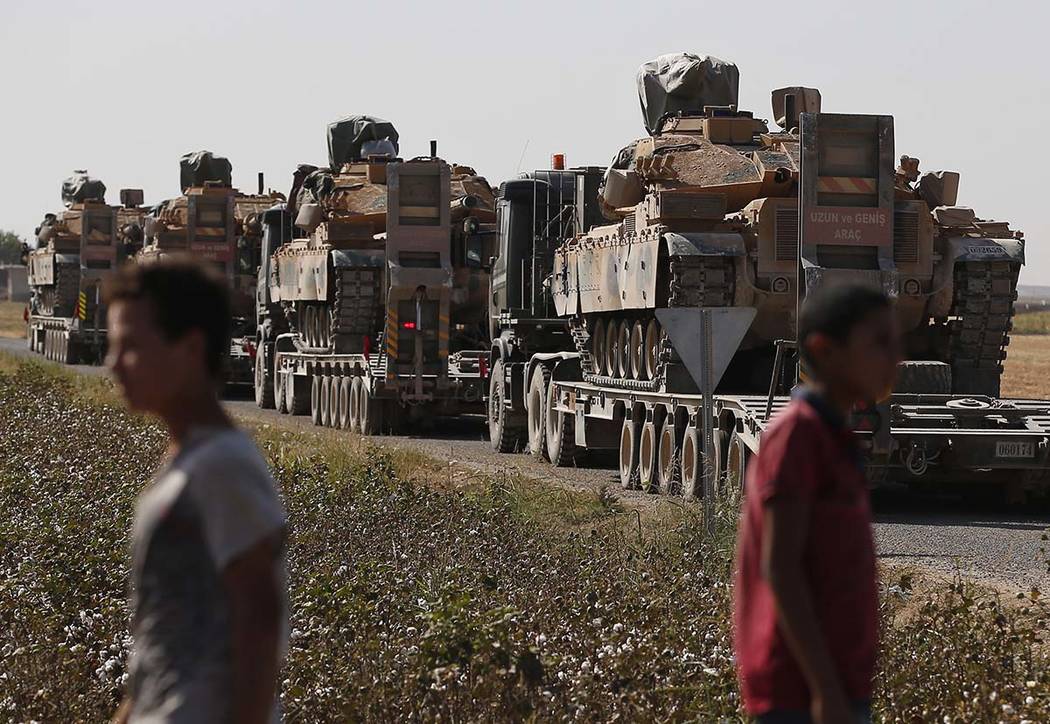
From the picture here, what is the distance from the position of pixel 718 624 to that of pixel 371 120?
79.1ft

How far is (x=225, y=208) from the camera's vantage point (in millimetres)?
37531

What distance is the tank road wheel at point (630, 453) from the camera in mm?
18750

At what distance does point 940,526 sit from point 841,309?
11.1 m

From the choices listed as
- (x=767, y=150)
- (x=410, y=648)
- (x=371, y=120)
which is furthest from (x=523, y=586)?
(x=371, y=120)

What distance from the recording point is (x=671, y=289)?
57.4ft

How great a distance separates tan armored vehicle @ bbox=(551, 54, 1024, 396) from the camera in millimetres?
16703

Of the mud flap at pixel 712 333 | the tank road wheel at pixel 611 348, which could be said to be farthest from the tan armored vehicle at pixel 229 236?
the mud flap at pixel 712 333

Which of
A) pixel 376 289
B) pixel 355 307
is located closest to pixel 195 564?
pixel 355 307

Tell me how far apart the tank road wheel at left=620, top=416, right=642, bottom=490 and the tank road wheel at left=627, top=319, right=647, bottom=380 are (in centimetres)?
46

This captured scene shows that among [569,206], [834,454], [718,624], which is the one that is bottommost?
[718,624]

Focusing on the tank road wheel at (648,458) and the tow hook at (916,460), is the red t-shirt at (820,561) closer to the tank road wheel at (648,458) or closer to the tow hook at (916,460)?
the tow hook at (916,460)

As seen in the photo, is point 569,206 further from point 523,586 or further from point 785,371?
point 523,586

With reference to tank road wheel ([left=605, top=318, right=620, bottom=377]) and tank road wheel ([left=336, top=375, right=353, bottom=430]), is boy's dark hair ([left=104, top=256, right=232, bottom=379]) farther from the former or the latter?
tank road wheel ([left=336, top=375, right=353, bottom=430])

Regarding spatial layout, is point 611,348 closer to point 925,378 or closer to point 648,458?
point 648,458
